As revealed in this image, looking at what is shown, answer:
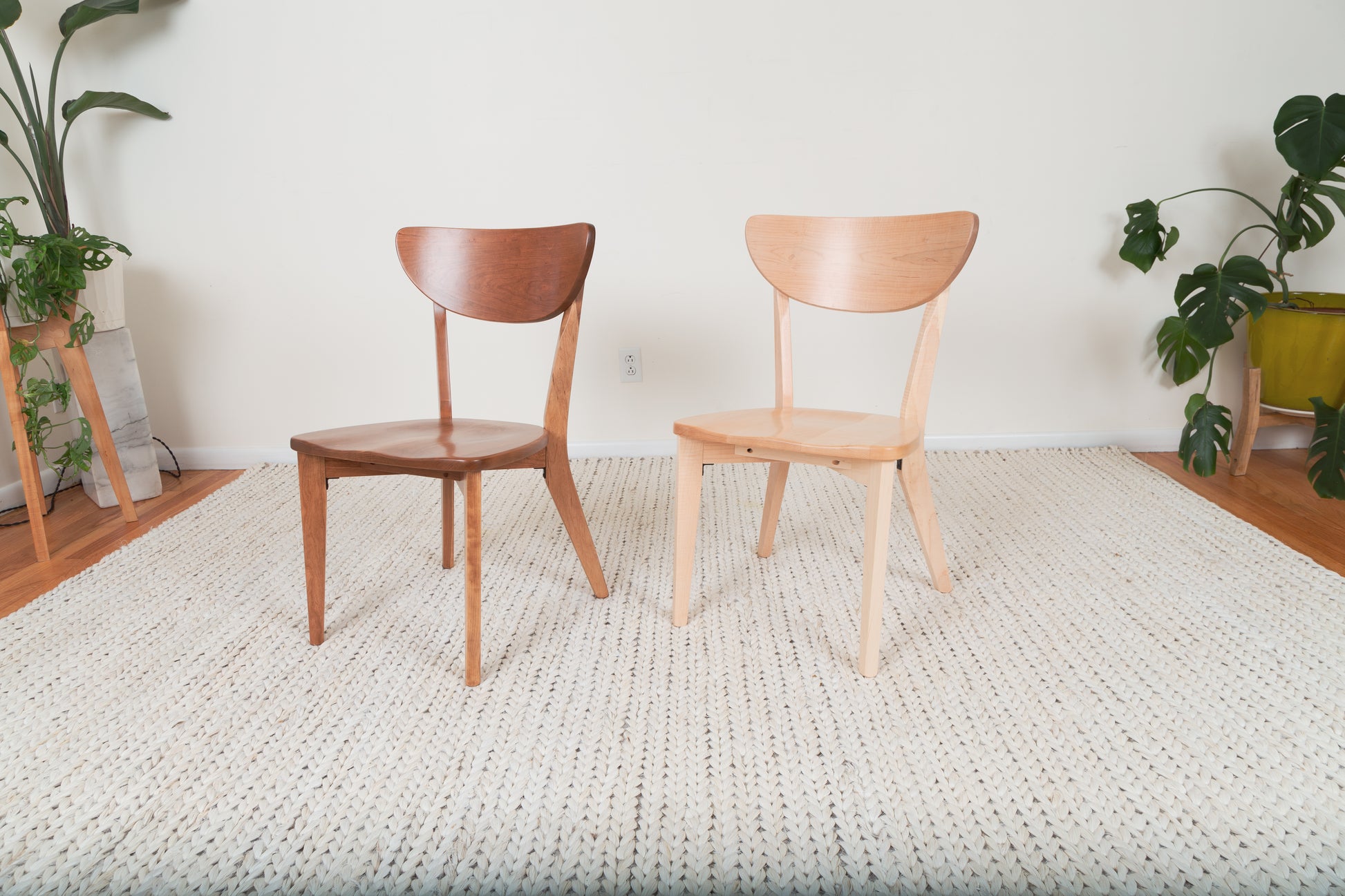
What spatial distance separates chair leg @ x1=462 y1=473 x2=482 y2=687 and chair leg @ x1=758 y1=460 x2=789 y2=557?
0.67 metres

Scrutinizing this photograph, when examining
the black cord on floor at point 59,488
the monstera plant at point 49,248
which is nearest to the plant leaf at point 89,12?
the monstera plant at point 49,248

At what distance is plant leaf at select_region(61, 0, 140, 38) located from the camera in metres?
2.07

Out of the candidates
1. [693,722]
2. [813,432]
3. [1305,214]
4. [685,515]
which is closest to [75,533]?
[685,515]

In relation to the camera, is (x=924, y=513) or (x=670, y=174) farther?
(x=670, y=174)

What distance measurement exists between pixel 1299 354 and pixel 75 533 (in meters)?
3.26

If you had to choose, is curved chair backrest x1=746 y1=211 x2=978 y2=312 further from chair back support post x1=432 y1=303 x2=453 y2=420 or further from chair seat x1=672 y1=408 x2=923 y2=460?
chair back support post x1=432 y1=303 x2=453 y2=420

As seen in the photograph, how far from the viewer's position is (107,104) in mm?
2193

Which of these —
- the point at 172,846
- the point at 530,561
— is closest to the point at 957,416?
the point at 530,561

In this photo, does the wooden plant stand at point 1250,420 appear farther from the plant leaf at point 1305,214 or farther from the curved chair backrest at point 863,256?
the curved chair backrest at point 863,256

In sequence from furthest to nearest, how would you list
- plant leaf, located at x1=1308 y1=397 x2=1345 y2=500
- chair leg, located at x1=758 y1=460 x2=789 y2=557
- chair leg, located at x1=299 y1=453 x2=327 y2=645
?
1. plant leaf, located at x1=1308 y1=397 x2=1345 y2=500
2. chair leg, located at x1=758 y1=460 x2=789 y2=557
3. chair leg, located at x1=299 y1=453 x2=327 y2=645

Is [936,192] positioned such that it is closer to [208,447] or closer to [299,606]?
[299,606]

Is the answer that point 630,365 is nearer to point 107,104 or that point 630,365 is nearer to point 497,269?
point 497,269

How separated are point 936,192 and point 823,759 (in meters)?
1.89

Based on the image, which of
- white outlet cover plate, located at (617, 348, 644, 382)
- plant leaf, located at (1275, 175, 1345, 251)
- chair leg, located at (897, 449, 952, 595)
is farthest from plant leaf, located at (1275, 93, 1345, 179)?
white outlet cover plate, located at (617, 348, 644, 382)
